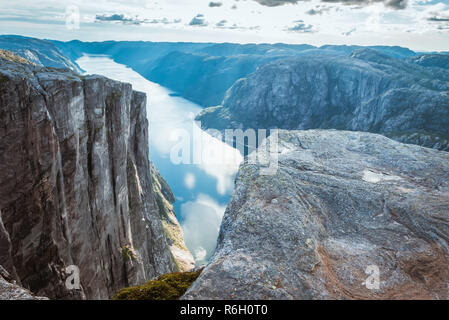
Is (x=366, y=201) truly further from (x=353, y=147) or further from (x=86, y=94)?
(x=86, y=94)

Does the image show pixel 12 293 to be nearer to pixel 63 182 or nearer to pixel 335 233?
pixel 63 182

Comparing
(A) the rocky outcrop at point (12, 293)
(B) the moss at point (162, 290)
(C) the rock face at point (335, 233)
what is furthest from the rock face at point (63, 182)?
(C) the rock face at point (335, 233)

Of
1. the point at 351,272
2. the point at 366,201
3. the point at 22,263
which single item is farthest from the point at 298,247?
the point at 22,263

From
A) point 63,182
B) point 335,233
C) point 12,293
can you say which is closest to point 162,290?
point 12,293

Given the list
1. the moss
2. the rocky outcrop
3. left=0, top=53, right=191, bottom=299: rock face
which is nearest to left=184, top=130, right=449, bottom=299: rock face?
the moss

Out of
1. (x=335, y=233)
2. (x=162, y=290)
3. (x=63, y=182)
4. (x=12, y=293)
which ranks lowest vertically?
(x=162, y=290)

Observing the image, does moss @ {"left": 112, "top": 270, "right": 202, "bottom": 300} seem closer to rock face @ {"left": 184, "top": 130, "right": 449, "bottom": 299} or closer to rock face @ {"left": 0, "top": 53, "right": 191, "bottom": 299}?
rock face @ {"left": 184, "top": 130, "right": 449, "bottom": 299}
